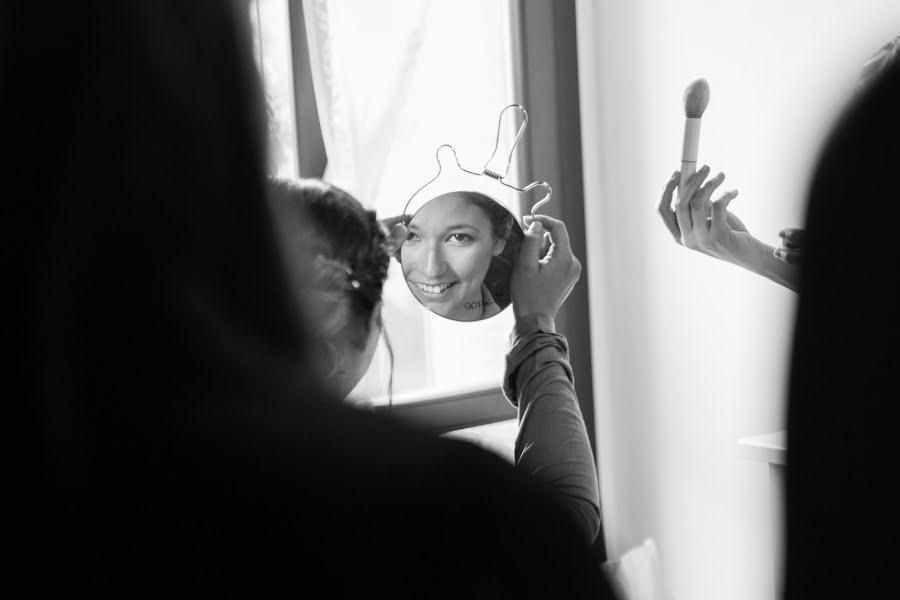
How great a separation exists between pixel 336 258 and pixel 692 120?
19.4 inches

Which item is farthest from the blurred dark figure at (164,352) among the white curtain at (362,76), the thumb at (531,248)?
the white curtain at (362,76)

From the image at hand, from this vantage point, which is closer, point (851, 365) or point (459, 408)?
point (851, 365)

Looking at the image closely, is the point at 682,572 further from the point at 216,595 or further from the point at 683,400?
the point at 216,595

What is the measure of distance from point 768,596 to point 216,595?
145 cm

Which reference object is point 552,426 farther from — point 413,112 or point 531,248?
point 413,112

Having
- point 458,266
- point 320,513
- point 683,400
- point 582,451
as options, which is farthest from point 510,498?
point 683,400

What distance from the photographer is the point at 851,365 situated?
43cm

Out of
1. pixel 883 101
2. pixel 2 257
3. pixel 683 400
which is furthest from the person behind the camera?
pixel 683 400

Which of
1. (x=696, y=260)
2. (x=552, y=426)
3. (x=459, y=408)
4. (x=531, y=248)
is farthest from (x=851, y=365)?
(x=459, y=408)

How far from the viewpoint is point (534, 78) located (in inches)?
72.8

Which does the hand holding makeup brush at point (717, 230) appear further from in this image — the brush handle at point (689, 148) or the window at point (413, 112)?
the window at point (413, 112)

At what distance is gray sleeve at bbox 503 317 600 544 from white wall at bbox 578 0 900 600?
55 cm

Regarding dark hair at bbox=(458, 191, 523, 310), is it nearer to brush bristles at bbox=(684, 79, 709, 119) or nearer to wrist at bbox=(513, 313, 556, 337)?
wrist at bbox=(513, 313, 556, 337)

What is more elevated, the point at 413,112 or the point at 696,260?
the point at 413,112
